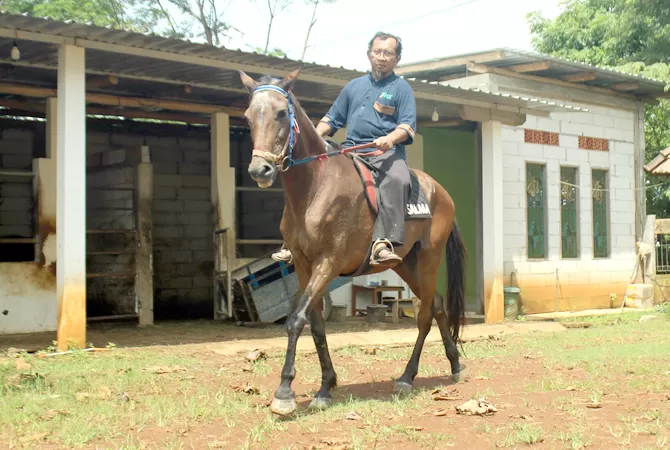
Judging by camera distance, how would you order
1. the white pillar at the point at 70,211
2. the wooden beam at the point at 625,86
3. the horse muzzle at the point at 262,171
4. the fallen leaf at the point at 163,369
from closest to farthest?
the horse muzzle at the point at 262,171
the fallen leaf at the point at 163,369
the white pillar at the point at 70,211
the wooden beam at the point at 625,86

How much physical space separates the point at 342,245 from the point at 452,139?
1099 centimetres

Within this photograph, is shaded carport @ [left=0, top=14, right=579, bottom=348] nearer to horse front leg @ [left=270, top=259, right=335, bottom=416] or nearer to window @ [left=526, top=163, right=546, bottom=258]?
window @ [left=526, top=163, right=546, bottom=258]

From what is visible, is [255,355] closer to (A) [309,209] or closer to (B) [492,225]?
(A) [309,209]

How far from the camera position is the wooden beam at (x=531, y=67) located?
14.1 meters

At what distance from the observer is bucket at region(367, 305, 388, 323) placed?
13047mm

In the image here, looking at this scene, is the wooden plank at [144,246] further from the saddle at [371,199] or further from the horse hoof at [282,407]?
the horse hoof at [282,407]

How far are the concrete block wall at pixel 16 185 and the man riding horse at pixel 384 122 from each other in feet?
27.0

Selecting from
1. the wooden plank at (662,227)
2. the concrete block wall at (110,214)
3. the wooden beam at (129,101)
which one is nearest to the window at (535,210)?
the wooden plank at (662,227)

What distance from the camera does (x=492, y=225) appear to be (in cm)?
1293

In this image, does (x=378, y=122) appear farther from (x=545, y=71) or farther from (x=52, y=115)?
(x=545, y=71)

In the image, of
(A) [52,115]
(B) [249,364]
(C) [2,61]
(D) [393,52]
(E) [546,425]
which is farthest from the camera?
(A) [52,115]

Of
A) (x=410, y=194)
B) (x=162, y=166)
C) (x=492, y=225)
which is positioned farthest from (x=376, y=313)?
(x=410, y=194)

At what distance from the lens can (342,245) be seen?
592 cm

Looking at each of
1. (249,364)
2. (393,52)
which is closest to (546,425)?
(393,52)
